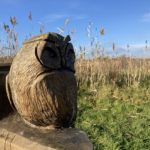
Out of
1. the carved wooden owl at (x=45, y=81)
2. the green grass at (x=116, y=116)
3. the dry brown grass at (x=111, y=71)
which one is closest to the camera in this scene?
the carved wooden owl at (x=45, y=81)

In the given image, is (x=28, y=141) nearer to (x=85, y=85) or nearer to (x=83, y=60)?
(x=85, y=85)

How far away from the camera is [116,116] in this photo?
199 inches

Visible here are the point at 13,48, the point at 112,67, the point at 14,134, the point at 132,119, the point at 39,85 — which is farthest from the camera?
the point at 112,67

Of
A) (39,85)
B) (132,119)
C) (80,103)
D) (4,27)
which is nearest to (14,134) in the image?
(39,85)

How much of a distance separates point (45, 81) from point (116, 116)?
3556 millimetres

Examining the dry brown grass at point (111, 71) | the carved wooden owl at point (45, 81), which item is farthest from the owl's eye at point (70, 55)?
the dry brown grass at point (111, 71)

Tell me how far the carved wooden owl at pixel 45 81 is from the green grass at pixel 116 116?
239cm

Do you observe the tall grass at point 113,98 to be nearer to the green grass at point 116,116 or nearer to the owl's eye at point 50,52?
the green grass at point 116,116

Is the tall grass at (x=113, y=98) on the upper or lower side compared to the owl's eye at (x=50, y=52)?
lower

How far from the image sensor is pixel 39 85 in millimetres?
1574

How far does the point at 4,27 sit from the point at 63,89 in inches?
170

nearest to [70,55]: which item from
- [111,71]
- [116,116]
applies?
[116,116]

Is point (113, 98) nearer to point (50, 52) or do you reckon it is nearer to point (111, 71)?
point (111, 71)

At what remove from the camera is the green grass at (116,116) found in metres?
4.18
